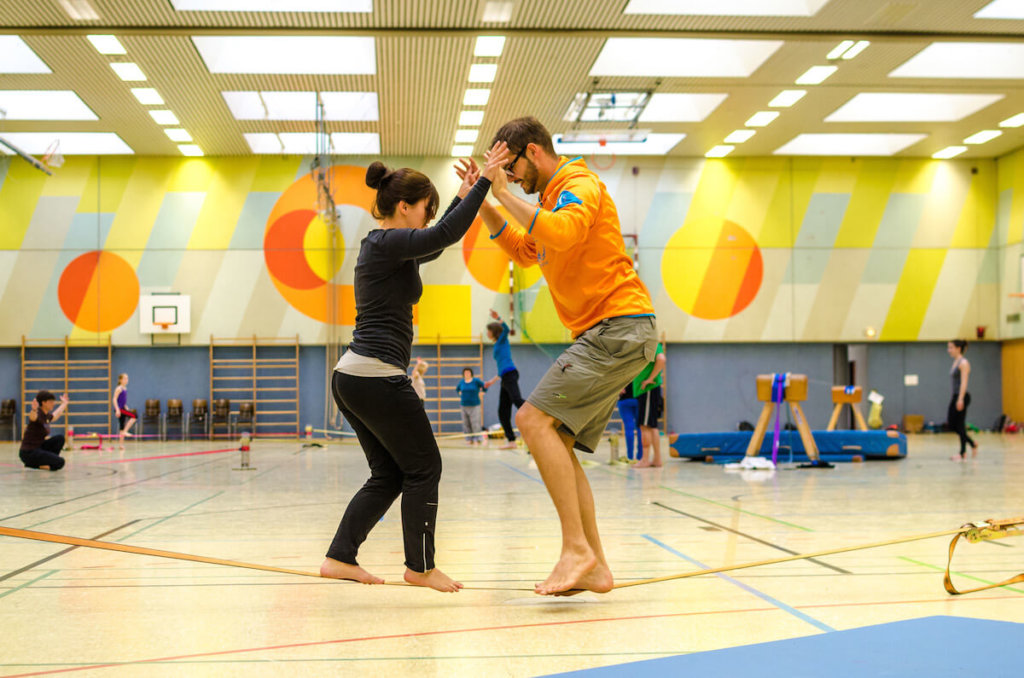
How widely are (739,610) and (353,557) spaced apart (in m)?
1.32

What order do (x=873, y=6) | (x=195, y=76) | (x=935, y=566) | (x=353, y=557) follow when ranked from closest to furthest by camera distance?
(x=353, y=557), (x=935, y=566), (x=873, y=6), (x=195, y=76)

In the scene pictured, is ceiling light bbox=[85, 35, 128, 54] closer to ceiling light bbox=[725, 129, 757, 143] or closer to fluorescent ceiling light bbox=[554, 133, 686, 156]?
fluorescent ceiling light bbox=[554, 133, 686, 156]

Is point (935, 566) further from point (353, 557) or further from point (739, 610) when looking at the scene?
point (353, 557)

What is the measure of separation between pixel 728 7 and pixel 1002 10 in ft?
13.6

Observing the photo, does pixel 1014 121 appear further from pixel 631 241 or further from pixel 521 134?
pixel 521 134

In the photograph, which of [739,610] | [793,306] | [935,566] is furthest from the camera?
[793,306]

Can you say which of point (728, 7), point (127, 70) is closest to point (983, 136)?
point (728, 7)

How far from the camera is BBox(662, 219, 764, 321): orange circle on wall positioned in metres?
18.5

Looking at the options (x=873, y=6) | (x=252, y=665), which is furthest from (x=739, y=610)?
(x=873, y=6)

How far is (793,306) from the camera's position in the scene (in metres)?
18.8

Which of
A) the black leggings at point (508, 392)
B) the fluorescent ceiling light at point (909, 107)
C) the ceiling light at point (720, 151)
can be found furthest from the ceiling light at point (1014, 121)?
the black leggings at point (508, 392)

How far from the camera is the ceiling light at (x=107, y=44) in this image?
12180 millimetres

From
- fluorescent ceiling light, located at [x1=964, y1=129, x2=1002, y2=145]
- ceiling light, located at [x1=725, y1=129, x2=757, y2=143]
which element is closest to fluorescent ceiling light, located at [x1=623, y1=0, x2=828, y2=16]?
ceiling light, located at [x1=725, y1=129, x2=757, y2=143]

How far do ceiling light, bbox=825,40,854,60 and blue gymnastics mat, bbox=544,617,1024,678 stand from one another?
41.5 ft
